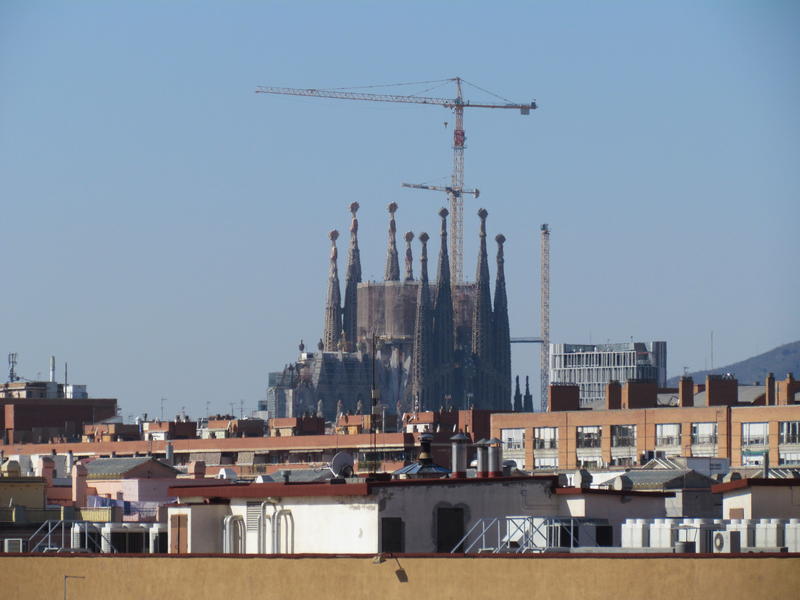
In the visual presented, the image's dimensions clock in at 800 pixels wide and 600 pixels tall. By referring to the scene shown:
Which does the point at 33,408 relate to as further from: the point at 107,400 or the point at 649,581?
the point at 649,581

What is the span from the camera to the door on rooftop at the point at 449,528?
2638cm

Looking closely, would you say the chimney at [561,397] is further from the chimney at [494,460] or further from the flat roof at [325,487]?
the flat roof at [325,487]

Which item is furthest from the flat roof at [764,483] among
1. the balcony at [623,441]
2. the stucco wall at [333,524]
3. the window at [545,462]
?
the window at [545,462]

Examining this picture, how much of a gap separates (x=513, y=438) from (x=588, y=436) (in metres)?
6.23

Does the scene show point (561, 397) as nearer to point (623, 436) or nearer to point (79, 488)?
point (623, 436)

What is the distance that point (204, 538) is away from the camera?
28.4 metres

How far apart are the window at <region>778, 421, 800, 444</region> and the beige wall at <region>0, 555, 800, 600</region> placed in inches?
3010

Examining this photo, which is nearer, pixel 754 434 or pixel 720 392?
pixel 754 434

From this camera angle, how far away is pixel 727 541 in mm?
23734

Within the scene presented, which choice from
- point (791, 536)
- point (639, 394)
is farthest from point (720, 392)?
point (791, 536)

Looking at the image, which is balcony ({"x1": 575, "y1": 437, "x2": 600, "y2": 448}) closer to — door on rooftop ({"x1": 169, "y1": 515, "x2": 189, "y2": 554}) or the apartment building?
the apartment building

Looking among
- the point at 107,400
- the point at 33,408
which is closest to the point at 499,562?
the point at 33,408

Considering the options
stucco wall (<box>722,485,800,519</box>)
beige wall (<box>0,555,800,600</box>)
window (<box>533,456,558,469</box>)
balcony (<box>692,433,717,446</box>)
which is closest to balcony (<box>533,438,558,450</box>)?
window (<box>533,456,558,469</box>)

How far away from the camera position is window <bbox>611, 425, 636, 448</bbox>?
107m
